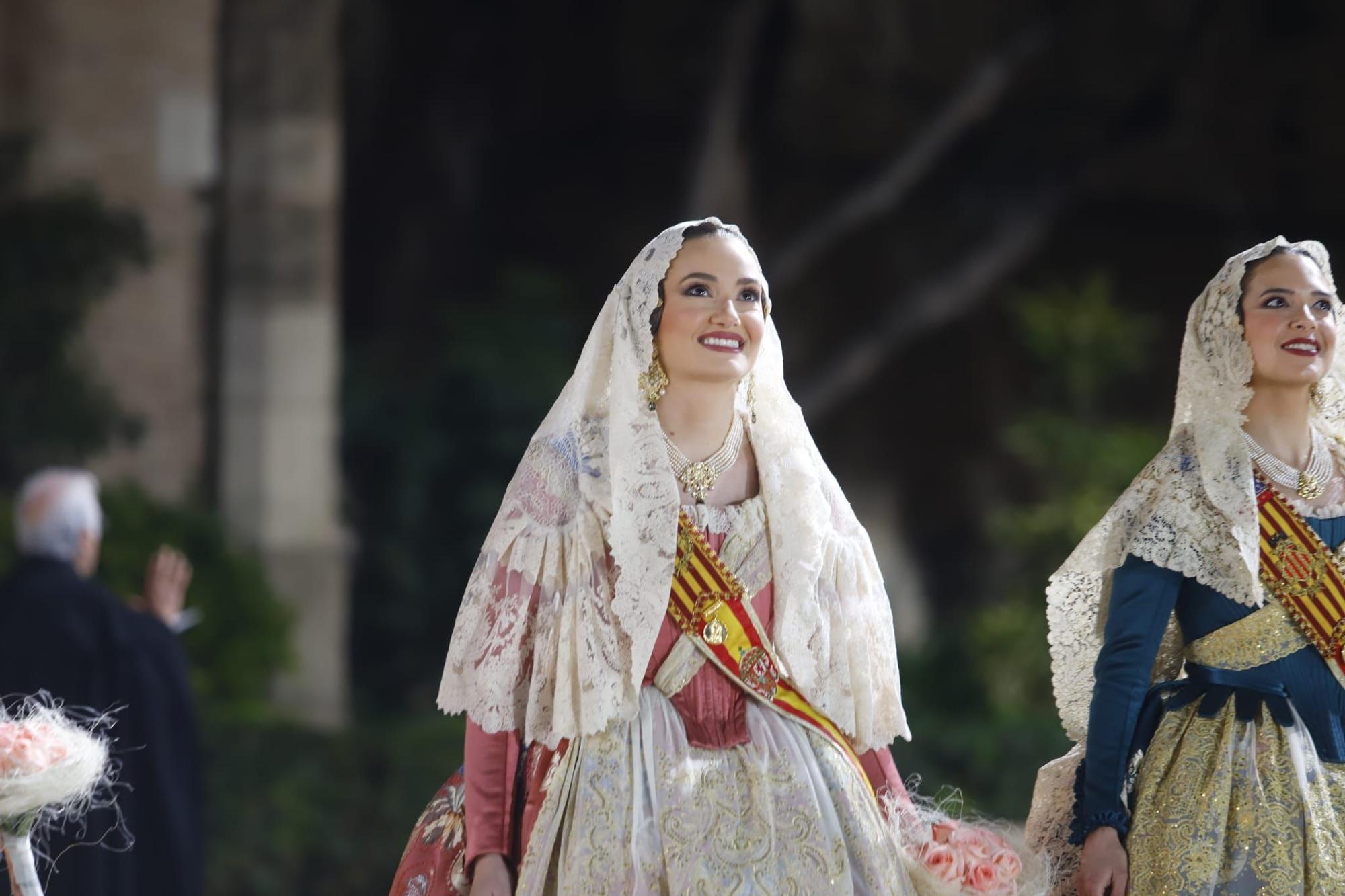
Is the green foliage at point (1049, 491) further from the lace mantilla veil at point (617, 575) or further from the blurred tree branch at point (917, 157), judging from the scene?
the lace mantilla veil at point (617, 575)

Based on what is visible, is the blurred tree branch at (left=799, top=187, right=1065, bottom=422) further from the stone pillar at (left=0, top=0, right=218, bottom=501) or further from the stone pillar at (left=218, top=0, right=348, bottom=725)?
the stone pillar at (left=0, top=0, right=218, bottom=501)

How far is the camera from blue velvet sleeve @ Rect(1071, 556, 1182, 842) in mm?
4020

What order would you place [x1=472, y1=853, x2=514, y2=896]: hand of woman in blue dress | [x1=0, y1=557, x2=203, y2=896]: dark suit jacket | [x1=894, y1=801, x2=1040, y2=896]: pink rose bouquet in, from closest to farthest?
[x1=894, y1=801, x2=1040, y2=896]: pink rose bouquet < [x1=472, y1=853, x2=514, y2=896]: hand of woman in blue dress < [x1=0, y1=557, x2=203, y2=896]: dark suit jacket

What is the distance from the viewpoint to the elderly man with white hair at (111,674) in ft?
21.9

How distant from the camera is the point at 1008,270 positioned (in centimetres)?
1231

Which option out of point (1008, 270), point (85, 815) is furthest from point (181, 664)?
point (1008, 270)

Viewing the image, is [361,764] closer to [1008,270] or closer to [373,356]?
[373,356]

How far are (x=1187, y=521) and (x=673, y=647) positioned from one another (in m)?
1.09

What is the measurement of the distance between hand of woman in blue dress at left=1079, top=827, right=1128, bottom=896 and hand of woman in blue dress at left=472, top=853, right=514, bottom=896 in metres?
1.12

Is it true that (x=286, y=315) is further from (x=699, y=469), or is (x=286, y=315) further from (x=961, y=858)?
(x=961, y=858)

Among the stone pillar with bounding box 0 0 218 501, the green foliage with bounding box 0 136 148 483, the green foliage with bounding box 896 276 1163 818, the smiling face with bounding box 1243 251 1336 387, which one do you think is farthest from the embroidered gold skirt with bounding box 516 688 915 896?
the stone pillar with bounding box 0 0 218 501

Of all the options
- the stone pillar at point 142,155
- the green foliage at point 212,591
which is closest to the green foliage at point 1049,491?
the green foliage at point 212,591

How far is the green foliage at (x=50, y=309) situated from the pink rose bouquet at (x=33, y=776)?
233 inches

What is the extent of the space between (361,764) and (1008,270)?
221 inches
